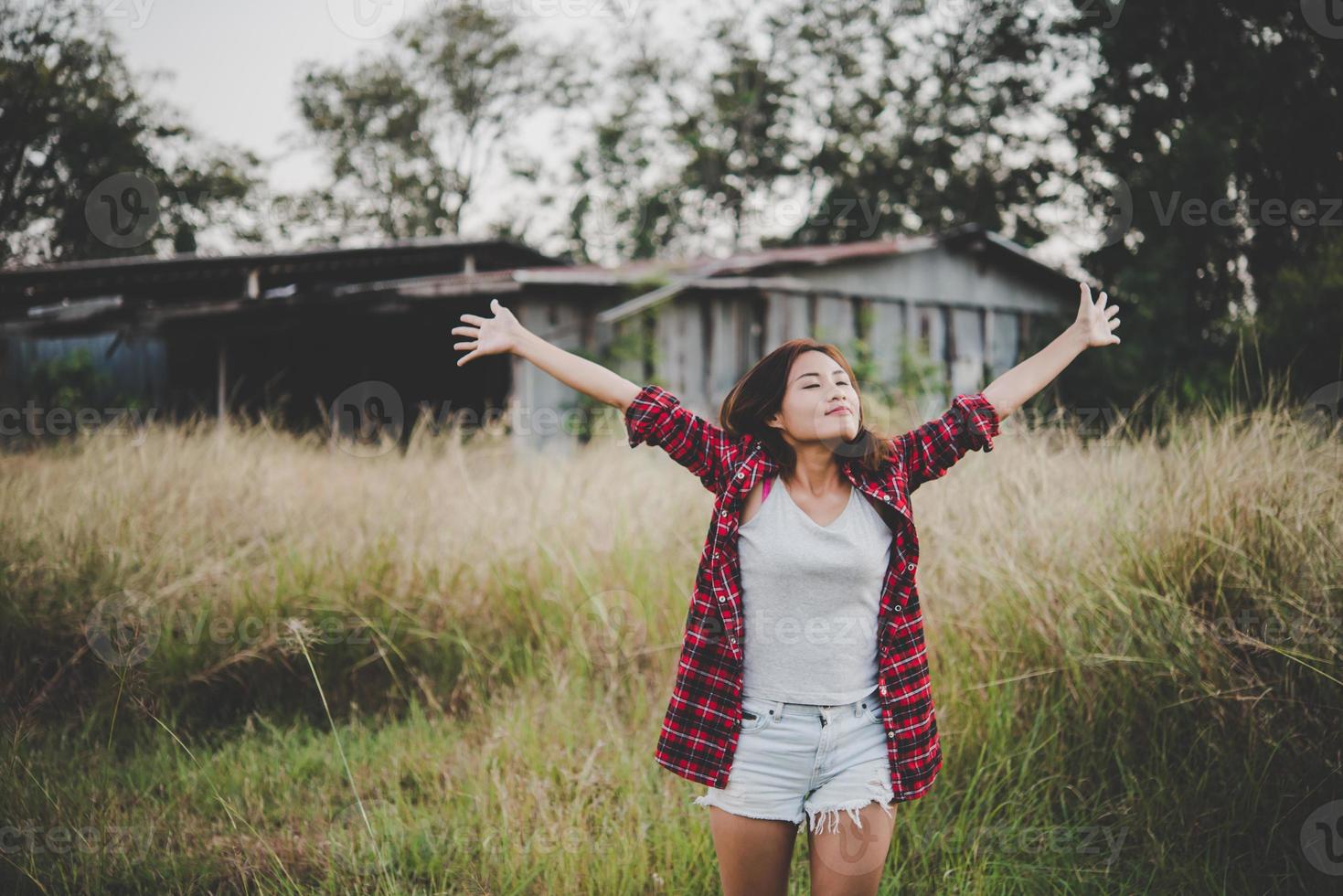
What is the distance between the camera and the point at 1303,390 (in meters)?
6.15

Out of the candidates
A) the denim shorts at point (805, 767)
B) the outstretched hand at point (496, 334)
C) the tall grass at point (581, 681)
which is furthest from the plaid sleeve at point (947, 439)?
the tall grass at point (581, 681)

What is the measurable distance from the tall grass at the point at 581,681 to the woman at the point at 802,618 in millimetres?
898

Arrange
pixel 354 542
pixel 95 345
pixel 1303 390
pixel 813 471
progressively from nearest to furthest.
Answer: pixel 813 471, pixel 354 542, pixel 1303 390, pixel 95 345

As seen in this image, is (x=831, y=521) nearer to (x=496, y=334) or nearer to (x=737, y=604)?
(x=737, y=604)

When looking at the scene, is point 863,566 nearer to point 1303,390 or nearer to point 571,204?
point 1303,390

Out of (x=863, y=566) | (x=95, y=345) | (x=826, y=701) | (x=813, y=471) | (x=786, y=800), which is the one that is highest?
(x=95, y=345)

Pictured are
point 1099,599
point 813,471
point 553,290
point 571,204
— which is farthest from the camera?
point 571,204

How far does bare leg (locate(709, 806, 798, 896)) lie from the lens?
1.95 meters

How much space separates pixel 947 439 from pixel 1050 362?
1.24ft

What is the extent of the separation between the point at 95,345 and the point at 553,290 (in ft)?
35.6

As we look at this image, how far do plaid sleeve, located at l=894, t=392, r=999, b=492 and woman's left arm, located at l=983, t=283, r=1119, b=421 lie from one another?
0.18ft

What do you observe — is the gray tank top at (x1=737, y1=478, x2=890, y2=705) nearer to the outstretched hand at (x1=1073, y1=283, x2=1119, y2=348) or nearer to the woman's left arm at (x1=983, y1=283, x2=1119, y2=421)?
the woman's left arm at (x1=983, y1=283, x2=1119, y2=421)

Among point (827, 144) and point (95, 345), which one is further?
point (827, 144)

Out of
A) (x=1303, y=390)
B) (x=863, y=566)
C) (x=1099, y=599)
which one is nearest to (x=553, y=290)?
(x=1303, y=390)
